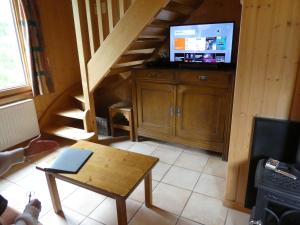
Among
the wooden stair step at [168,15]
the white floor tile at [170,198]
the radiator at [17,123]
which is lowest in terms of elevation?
the white floor tile at [170,198]

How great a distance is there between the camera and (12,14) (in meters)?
2.70

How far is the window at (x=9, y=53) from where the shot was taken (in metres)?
2.69

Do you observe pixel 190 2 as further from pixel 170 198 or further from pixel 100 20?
pixel 170 198

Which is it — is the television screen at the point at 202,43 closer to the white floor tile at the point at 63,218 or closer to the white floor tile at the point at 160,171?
the white floor tile at the point at 160,171

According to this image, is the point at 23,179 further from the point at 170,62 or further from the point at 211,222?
the point at 170,62

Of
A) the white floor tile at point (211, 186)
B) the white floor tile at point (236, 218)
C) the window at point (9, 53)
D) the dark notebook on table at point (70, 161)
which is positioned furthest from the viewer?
the window at point (9, 53)

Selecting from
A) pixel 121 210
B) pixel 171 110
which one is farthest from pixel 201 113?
pixel 121 210

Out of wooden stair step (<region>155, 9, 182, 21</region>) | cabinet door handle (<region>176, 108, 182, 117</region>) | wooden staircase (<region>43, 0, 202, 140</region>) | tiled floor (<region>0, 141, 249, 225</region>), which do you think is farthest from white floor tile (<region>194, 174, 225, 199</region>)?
wooden stair step (<region>155, 9, 182, 21</region>)

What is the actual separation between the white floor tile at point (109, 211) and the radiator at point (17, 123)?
61.5 inches

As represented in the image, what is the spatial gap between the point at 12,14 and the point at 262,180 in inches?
124

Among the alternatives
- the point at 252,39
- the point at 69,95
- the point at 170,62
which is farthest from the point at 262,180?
the point at 69,95

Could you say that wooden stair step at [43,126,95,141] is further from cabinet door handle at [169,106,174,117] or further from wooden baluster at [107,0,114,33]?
wooden baluster at [107,0,114,33]

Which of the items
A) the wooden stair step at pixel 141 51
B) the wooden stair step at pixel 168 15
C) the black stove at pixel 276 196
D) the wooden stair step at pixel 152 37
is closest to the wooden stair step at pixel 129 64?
the wooden stair step at pixel 141 51

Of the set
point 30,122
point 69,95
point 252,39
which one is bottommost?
point 30,122
